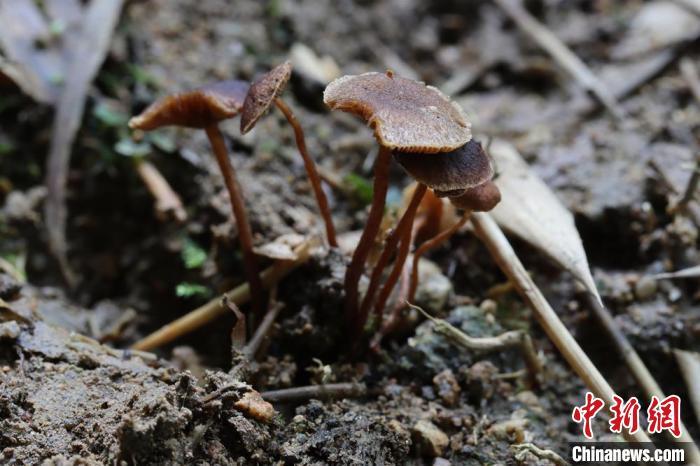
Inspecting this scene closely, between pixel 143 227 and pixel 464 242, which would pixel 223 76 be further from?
pixel 464 242

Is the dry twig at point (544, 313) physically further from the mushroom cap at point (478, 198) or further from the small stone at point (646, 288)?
the small stone at point (646, 288)

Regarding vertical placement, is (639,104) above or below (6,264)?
above

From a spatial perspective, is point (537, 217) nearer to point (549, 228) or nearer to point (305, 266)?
point (549, 228)

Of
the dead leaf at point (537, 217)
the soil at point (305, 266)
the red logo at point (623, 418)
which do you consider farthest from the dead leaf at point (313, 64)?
the red logo at point (623, 418)

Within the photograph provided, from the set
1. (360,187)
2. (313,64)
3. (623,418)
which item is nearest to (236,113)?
(360,187)

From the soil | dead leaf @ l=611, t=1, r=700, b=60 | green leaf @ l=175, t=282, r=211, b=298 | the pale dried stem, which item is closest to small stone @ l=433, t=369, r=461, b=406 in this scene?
the soil

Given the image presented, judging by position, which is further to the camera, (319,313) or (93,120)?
(93,120)

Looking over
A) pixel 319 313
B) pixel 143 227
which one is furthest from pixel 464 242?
pixel 143 227
